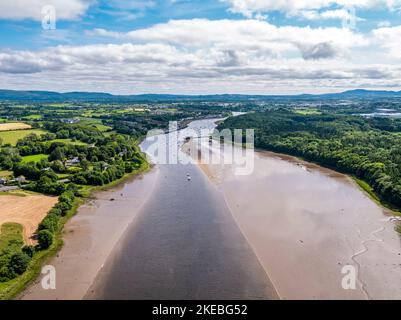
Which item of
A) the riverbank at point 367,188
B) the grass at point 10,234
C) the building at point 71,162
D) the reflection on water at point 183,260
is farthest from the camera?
the building at point 71,162

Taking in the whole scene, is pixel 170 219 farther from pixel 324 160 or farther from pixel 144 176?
pixel 324 160

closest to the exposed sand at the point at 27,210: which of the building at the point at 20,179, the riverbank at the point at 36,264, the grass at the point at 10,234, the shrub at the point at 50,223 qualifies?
the grass at the point at 10,234

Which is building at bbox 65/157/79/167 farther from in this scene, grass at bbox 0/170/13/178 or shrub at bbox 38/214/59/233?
shrub at bbox 38/214/59/233

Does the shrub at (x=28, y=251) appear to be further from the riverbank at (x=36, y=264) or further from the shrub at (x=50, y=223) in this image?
the shrub at (x=50, y=223)

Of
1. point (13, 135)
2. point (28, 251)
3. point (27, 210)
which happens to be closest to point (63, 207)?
point (27, 210)
